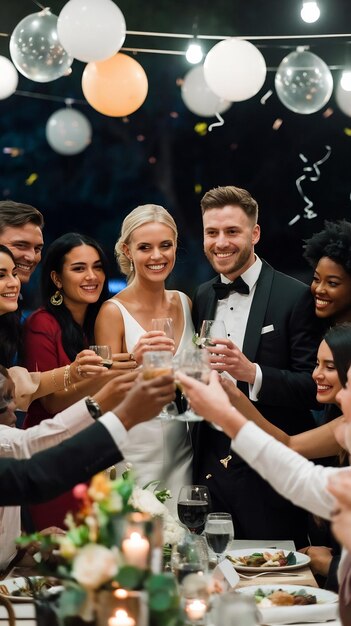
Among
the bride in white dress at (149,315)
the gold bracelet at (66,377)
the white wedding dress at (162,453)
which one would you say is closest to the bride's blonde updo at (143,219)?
the bride in white dress at (149,315)

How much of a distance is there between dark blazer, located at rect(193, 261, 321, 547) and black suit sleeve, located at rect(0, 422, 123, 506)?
72.4 inches

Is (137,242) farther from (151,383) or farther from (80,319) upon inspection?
(151,383)

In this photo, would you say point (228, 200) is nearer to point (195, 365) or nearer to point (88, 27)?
point (88, 27)

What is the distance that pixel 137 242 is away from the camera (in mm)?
4016

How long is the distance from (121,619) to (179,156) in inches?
228

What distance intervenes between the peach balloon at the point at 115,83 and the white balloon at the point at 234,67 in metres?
0.42

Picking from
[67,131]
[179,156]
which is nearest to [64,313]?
[67,131]

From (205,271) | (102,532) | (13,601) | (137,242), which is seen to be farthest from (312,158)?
(102,532)

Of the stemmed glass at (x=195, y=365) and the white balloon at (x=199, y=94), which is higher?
the white balloon at (x=199, y=94)

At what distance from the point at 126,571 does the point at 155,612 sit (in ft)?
0.28

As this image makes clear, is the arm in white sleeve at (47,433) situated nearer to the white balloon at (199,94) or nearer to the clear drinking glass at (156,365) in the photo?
the clear drinking glass at (156,365)

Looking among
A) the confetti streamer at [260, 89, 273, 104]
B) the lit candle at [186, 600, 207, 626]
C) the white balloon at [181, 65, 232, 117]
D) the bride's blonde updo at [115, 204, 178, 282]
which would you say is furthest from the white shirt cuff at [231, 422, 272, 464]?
the confetti streamer at [260, 89, 273, 104]

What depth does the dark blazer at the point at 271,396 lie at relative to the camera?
149 inches

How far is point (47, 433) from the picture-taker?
8.24ft
